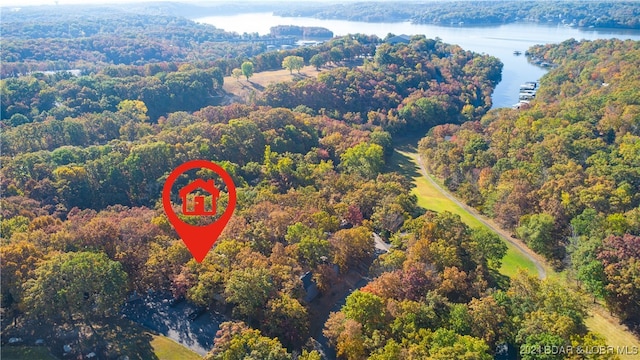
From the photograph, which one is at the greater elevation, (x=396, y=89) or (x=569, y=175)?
(x=569, y=175)

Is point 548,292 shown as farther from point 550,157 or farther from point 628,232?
point 550,157

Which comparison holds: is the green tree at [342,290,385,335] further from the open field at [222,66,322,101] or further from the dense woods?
the open field at [222,66,322,101]

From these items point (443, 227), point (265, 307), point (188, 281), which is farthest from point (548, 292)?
point (188, 281)

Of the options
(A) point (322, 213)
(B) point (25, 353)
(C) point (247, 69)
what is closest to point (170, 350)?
(B) point (25, 353)

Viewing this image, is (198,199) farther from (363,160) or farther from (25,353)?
(363,160)

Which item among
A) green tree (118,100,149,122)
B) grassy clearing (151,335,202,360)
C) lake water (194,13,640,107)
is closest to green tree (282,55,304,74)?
green tree (118,100,149,122)

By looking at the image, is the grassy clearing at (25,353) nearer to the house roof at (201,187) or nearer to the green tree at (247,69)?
the house roof at (201,187)

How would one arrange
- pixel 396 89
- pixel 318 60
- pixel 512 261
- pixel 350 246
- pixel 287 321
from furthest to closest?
pixel 318 60
pixel 396 89
pixel 512 261
pixel 350 246
pixel 287 321
